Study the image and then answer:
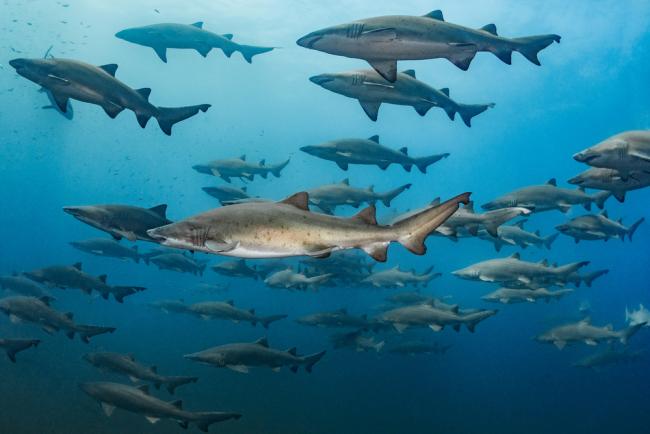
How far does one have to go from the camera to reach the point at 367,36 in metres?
5.82

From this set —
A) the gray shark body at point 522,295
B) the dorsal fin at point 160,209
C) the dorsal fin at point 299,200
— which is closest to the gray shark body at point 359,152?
the dorsal fin at point 160,209

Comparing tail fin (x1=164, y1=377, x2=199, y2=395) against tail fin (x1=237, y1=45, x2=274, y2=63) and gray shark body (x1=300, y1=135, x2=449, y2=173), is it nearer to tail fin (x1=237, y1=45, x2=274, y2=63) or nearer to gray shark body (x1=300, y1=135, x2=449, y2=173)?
gray shark body (x1=300, y1=135, x2=449, y2=173)

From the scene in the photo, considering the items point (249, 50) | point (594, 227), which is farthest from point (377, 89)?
point (249, 50)

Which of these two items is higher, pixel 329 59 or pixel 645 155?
pixel 329 59

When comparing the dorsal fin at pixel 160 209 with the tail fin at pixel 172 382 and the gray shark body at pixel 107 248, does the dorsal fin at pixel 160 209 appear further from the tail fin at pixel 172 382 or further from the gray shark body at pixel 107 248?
the gray shark body at pixel 107 248

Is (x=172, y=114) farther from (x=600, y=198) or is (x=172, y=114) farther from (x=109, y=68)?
(x=600, y=198)

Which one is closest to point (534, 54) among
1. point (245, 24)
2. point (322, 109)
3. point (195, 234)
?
point (195, 234)

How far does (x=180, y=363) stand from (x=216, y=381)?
2650 mm

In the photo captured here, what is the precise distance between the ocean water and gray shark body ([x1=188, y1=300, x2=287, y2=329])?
3.05 metres

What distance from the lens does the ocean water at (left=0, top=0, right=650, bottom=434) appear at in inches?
673

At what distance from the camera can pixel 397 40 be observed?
593 centimetres

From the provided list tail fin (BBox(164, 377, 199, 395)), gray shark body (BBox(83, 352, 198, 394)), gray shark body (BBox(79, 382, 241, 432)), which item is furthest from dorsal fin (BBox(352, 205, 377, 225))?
gray shark body (BBox(83, 352, 198, 394))

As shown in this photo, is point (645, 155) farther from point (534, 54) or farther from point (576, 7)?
point (576, 7)

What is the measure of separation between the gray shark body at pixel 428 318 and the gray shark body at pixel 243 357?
3251mm
